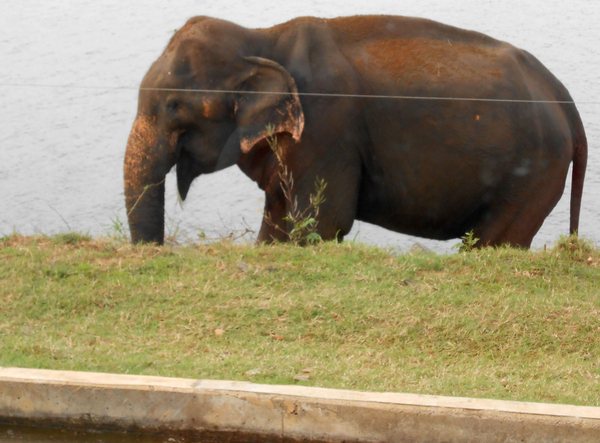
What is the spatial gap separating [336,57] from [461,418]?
136 inches

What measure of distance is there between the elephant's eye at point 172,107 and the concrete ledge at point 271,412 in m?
2.77

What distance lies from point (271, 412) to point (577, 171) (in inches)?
169

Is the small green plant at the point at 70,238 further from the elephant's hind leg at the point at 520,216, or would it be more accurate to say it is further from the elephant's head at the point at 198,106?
the elephant's hind leg at the point at 520,216

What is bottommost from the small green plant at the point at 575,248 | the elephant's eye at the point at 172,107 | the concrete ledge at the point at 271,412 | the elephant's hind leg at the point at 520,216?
the elephant's hind leg at the point at 520,216

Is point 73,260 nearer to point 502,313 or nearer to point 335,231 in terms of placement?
point 335,231

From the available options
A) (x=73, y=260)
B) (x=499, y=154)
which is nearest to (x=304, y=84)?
(x=499, y=154)

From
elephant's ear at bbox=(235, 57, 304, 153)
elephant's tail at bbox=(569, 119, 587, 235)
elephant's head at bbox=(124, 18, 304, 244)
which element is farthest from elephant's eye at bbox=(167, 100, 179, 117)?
elephant's tail at bbox=(569, 119, 587, 235)

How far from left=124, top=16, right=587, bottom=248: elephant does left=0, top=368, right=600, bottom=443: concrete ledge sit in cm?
248

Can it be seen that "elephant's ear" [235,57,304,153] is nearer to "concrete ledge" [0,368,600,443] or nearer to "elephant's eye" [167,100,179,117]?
"elephant's eye" [167,100,179,117]

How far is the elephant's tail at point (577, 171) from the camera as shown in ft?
21.4

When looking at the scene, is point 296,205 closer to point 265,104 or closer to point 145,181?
point 265,104

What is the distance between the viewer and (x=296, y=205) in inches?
225

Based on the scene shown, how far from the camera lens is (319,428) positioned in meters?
3.12

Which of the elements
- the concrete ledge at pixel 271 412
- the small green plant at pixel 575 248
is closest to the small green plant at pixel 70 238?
the concrete ledge at pixel 271 412
